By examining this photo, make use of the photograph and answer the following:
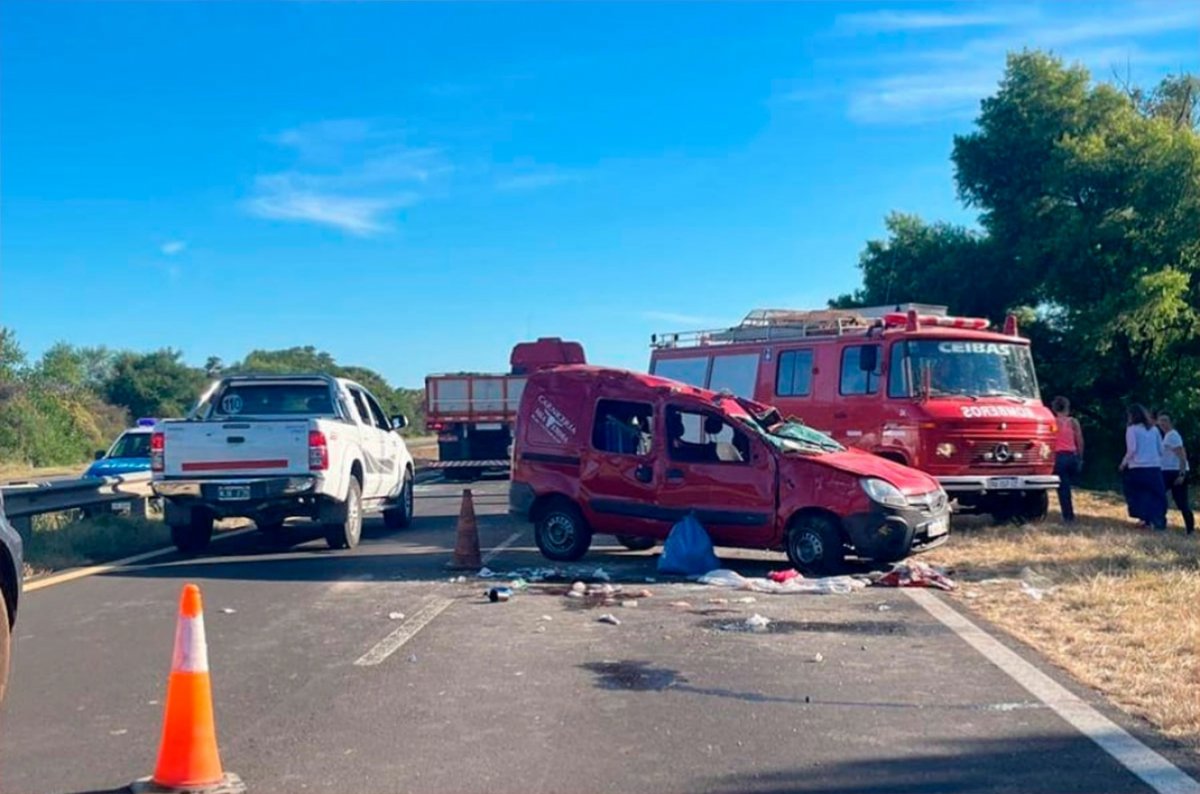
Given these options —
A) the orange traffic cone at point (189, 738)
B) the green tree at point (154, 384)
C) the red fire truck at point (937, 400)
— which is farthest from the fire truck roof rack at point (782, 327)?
the green tree at point (154, 384)

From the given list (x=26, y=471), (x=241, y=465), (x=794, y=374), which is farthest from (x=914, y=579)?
(x=26, y=471)

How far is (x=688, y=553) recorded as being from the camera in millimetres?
12547

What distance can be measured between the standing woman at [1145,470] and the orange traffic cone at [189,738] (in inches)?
518

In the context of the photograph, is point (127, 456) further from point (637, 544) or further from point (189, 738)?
point (189, 738)

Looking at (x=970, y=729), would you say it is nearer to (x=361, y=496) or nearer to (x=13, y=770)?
(x=13, y=770)

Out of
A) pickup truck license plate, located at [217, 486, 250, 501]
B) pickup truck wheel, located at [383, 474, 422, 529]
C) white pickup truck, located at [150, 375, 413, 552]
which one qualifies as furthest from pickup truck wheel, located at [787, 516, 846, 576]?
pickup truck wheel, located at [383, 474, 422, 529]

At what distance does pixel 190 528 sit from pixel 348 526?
5.63 ft

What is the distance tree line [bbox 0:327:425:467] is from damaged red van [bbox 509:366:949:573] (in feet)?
106

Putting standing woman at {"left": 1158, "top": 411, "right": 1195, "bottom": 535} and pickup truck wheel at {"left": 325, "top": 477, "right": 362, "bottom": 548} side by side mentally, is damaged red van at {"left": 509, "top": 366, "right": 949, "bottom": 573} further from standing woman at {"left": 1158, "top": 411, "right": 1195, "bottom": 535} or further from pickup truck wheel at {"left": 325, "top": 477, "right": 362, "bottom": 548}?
standing woman at {"left": 1158, "top": 411, "right": 1195, "bottom": 535}

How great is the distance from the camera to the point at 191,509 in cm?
1420

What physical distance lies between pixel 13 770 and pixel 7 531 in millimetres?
1252

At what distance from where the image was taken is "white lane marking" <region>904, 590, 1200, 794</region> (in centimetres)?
570

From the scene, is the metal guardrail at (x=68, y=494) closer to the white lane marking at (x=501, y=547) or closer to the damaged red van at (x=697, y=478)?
the white lane marking at (x=501, y=547)

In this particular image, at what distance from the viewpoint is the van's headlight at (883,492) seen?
1223cm
